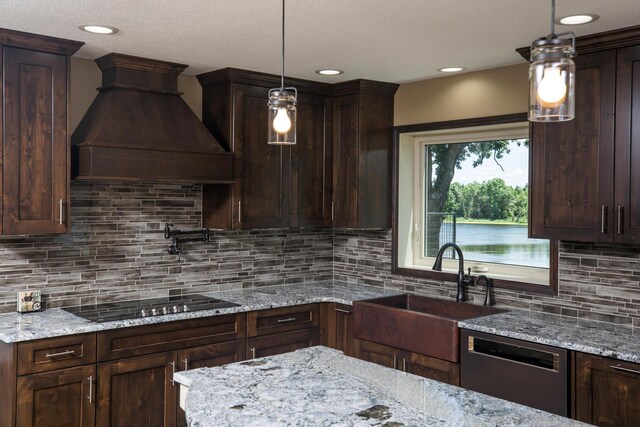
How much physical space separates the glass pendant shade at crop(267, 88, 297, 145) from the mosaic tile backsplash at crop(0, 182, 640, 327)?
216 cm

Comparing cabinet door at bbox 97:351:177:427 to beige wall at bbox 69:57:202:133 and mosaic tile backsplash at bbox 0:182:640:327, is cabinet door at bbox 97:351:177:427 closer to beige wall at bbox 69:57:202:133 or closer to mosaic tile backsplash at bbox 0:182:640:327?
mosaic tile backsplash at bbox 0:182:640:327

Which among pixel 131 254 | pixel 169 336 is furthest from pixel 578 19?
pixel 131 254

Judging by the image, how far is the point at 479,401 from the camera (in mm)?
1998

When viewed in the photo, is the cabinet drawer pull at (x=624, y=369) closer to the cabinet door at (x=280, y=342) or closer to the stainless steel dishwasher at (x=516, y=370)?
the stainless steel dishwasher at (x=516, y=370)

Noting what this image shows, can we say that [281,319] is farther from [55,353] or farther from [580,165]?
[580,165]

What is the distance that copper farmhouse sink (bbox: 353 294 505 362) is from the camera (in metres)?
3.63

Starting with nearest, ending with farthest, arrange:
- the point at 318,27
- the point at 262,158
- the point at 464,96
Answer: the point at 318,27 → the point at 464,96 → the point at 262,158

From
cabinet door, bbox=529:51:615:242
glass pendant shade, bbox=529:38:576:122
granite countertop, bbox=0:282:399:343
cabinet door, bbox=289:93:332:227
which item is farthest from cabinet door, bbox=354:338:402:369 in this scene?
glass pendant shade, bbox=529:38:576:122

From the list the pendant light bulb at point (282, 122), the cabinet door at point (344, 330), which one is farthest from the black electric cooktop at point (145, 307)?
the pendant light bulb at point (282, 122)

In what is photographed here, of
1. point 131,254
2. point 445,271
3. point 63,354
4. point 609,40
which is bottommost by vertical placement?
point 63,354

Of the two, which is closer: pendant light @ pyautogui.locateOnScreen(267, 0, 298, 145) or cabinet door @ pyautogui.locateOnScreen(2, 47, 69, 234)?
pendant light @ pyautogui.locateOnScreen(267, 0, 298, 145)

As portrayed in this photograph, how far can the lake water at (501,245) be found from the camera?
411 centimetres

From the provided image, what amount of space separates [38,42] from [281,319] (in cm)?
224

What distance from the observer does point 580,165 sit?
3373 millimetres
